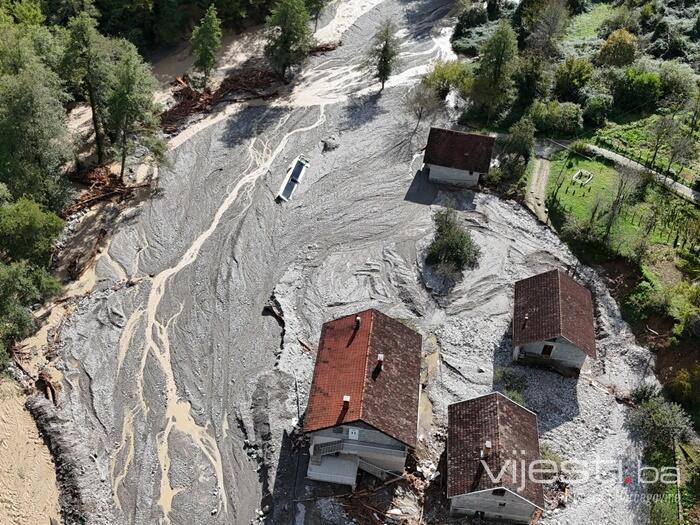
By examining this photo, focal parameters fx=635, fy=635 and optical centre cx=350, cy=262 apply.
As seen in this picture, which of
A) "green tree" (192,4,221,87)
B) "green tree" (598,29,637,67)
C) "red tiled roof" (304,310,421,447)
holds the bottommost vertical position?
"red tiled roof" (304,310,421,447)

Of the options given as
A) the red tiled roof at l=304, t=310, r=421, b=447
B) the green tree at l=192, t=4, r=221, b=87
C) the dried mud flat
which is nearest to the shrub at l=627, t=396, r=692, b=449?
the dried mud flat

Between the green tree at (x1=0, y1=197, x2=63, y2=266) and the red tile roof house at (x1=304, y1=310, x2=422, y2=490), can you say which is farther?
the green tree at (x1=0, y1=197, x2=63, y2=266)

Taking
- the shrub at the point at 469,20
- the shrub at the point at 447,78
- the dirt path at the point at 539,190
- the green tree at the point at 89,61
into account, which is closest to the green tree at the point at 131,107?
the green tree at the point at 89,61

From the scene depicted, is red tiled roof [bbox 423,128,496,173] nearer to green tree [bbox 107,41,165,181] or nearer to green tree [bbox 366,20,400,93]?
green tree [bbox 366,20,400,93]

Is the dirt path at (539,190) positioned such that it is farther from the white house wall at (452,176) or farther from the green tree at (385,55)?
the green tree at (385,55)

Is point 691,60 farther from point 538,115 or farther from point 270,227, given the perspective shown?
point 270,227

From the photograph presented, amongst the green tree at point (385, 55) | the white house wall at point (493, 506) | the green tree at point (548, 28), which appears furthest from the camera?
the green tree at point (548, 28)

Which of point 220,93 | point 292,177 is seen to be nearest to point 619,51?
point 292,177
